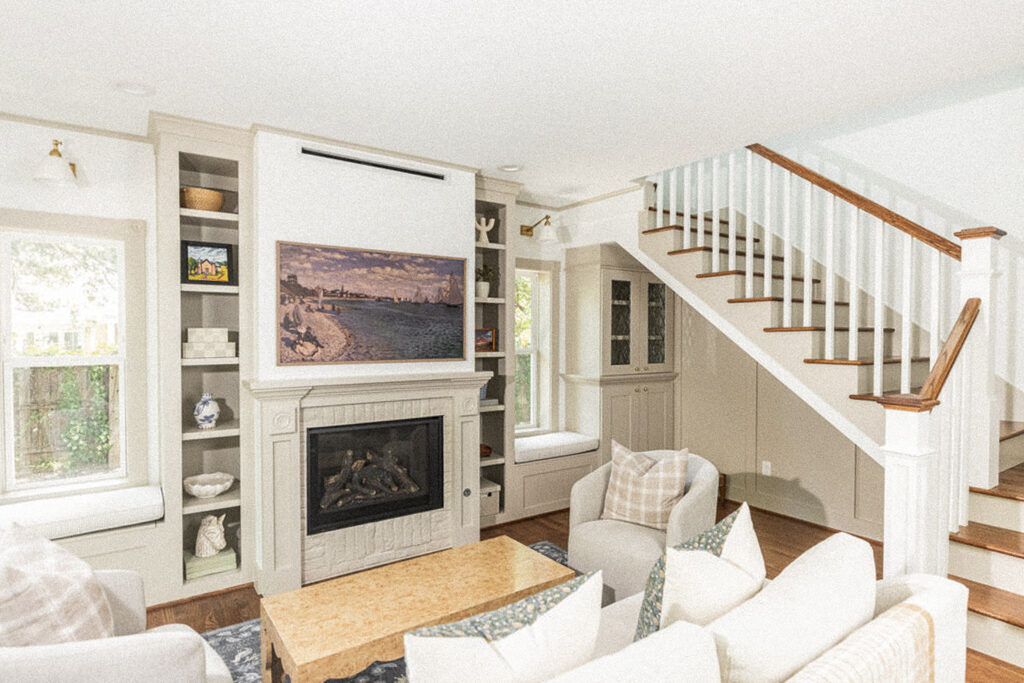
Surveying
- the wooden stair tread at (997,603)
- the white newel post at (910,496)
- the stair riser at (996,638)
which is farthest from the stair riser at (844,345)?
the stair riser at (996,638)

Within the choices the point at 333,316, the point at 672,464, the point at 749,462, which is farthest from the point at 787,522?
the point at 333,316

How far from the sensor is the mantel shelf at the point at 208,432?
3.03 metres

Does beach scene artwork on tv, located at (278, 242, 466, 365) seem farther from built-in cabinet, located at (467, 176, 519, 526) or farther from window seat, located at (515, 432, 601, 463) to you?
window seat, located at (515, 432, 601, 463)

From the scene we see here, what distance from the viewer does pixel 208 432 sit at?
3.08m

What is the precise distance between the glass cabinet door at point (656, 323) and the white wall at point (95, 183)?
3.72 meters

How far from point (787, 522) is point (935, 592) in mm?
2839

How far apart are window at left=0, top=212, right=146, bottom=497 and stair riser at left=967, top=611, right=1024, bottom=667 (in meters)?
4.10

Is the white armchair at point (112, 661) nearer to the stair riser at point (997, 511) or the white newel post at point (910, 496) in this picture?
the white newel post at point (910, 496)

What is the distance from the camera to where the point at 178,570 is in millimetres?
2965

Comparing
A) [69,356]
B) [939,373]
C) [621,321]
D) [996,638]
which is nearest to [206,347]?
[69,356]

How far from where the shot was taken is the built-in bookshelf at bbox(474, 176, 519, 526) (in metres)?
4.07

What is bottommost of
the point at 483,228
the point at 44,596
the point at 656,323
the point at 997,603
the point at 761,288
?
the point at 997,603

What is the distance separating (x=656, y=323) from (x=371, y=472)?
2877 mm

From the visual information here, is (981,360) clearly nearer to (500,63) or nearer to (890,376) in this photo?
(890,376)
